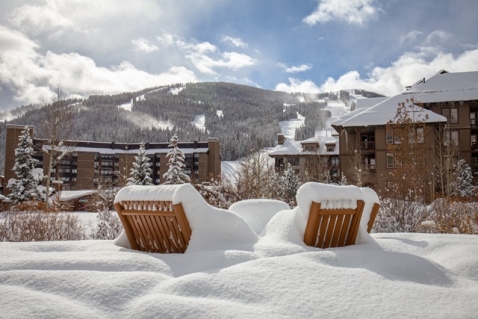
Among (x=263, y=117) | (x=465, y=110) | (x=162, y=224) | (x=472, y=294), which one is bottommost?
(x=472, y=294)

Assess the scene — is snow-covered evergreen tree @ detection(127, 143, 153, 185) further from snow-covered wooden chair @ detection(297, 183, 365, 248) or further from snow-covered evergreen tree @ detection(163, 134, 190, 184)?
snow-covered wooden chair @ detection(297, 183, 365, 248)

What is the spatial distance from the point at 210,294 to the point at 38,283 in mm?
1553

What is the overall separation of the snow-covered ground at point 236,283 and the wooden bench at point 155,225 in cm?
17

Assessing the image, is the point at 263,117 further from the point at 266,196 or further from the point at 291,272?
the point at 291,272

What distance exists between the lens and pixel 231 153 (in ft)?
384

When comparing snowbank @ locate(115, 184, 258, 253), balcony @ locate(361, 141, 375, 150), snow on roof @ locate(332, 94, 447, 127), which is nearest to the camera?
snowbank @ locate(115, 184, 258, 253)

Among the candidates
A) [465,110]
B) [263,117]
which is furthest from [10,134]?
[263,117]

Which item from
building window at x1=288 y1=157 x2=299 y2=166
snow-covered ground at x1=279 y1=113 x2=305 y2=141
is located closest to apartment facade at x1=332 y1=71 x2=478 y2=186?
building window at x1=288 y1=157 x2=299 y2=166

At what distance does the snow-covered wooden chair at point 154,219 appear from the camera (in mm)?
5168

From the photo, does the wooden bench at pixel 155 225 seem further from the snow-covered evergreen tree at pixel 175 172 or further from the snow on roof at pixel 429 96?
the snow on roof at pixel 429 96

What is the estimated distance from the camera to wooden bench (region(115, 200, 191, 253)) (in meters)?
5.18

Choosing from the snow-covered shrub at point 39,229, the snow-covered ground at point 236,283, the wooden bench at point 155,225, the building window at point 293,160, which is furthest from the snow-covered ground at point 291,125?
the snow-covered ground at point 236,283

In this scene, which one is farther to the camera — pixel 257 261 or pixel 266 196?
pixel 266 196

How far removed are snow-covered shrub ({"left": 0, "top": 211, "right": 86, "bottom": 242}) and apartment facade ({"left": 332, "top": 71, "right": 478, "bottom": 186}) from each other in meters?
25.2
